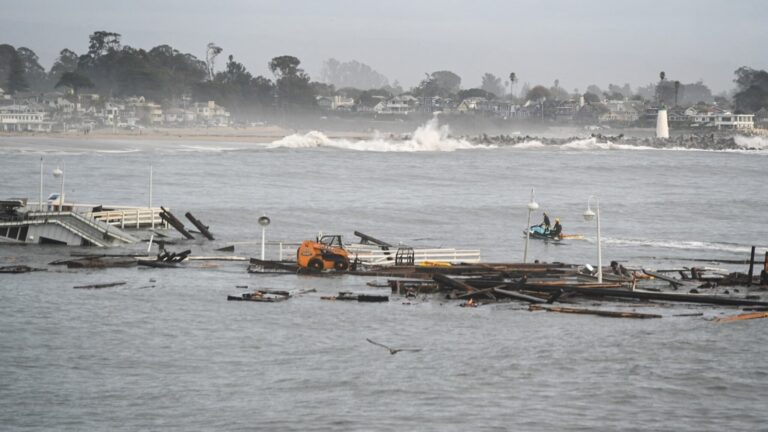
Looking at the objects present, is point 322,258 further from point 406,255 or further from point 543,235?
point 543,235

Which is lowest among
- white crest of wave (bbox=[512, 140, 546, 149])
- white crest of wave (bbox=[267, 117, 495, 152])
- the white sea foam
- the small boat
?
the white sea foam

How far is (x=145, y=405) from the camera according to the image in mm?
21484

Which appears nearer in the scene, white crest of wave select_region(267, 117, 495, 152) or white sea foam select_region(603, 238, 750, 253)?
white sea foam select_region(603, 238, 750, 253)

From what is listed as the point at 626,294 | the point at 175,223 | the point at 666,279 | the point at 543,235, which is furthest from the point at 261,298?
the point at 543,235

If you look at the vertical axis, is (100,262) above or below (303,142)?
below

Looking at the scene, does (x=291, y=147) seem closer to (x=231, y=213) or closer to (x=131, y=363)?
(x=231, y=213)

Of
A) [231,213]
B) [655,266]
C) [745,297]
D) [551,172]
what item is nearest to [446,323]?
[745,297]

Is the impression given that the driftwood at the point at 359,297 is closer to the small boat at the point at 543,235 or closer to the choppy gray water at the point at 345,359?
the choppy gray water at the point at 345,359

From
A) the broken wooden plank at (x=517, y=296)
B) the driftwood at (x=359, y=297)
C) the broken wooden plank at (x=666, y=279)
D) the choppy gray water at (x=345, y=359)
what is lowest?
the choppy gray water at (x=345, y=359)

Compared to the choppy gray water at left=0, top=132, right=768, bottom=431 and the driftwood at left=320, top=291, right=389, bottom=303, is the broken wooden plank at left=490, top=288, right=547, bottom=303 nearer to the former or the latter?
the choppy gray water at left=0, top=132, right=768, bottom=431

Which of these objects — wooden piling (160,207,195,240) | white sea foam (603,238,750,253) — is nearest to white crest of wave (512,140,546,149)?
white sea foam (603,238,750,253)

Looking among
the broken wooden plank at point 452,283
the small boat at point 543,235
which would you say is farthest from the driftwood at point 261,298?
the small boat at point 543,235

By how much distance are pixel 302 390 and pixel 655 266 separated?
21064mm

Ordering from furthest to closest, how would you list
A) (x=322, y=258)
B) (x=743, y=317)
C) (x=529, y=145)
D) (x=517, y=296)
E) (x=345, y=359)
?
(x=529, y=145) → (x=322, y=258) → (x=517, y=296) → (x=743, y=317) → (x=345, y=359)
